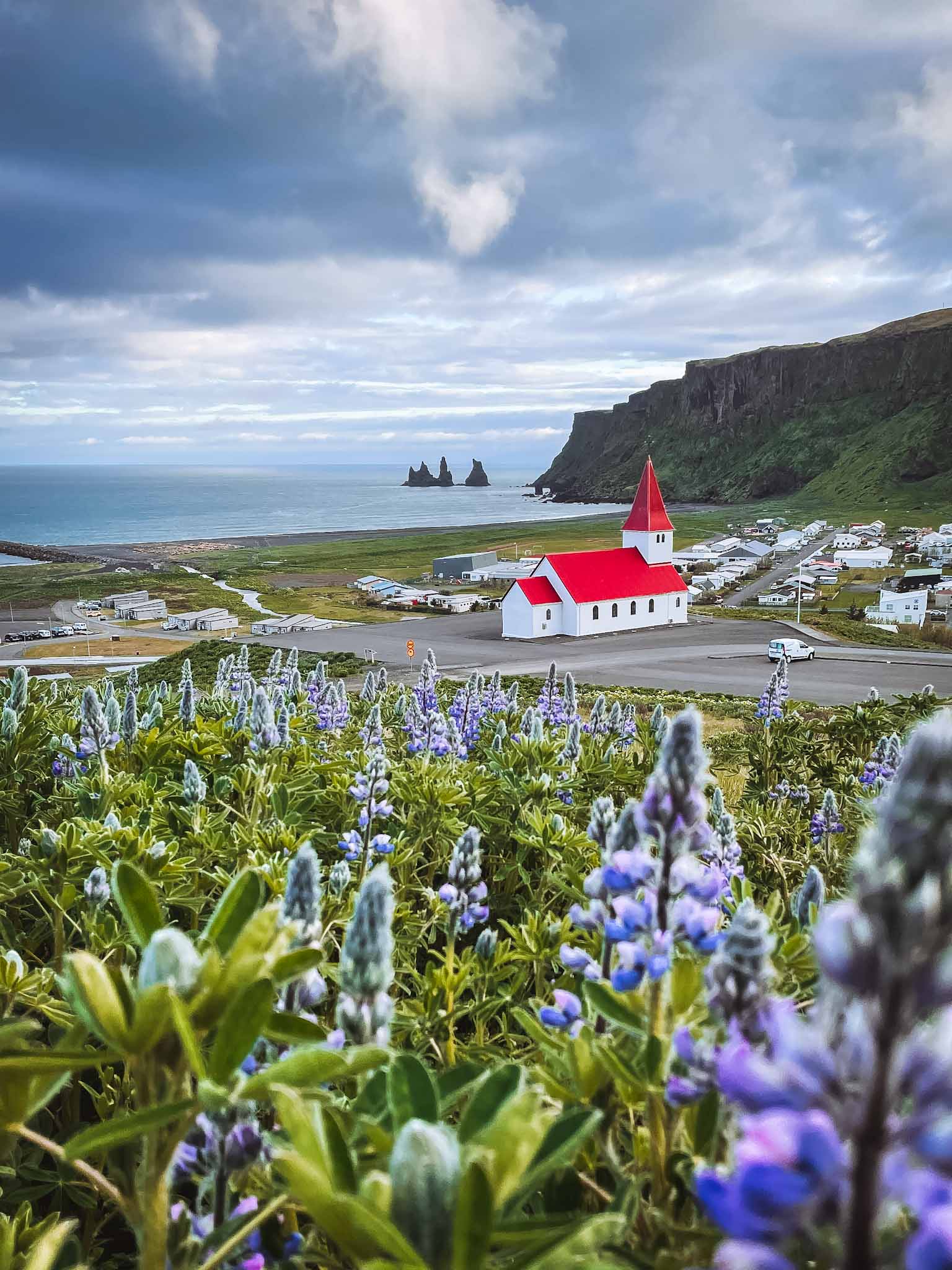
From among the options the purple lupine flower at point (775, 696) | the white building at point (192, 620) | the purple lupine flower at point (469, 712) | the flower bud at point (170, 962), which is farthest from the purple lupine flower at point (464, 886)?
the white building at point (192, 620)

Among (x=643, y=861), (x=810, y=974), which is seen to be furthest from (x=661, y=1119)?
(x=810, y=974)

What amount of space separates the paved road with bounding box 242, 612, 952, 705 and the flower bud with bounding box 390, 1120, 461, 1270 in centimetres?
2758

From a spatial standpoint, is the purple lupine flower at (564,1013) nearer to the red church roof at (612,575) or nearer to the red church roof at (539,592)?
the red church roof at (539,592)

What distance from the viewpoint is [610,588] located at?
5138 cm

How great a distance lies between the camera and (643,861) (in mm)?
1646

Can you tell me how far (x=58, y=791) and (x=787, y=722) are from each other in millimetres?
5736

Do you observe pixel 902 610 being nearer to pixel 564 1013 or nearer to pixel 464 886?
pixel 464 886

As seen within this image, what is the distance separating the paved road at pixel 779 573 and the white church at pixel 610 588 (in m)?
20.4

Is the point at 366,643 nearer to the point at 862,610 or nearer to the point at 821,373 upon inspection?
the point at 862,610

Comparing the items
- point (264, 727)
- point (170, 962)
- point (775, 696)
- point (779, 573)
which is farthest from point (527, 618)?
point (779, 573)

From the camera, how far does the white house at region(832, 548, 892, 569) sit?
91938mm

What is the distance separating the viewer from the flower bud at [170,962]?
3.99 feet

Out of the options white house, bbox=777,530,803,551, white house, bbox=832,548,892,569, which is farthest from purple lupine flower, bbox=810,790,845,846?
white house, bbox=777,530,803,551

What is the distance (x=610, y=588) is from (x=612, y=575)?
1.06m
